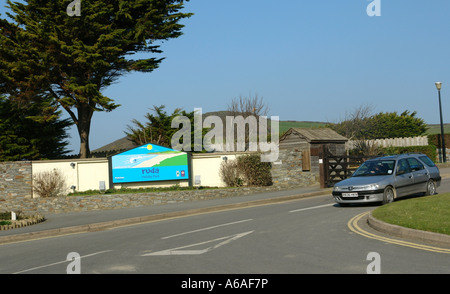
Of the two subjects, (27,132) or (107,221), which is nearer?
(107,221)

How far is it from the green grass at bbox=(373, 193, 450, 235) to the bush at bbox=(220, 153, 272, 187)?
11602 millimetres

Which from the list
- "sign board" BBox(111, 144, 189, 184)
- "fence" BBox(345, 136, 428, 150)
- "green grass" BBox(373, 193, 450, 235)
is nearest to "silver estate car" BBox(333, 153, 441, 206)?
"green grass" BBox(373, 193, 450, 235)

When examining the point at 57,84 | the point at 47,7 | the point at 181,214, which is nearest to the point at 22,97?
the point at 57,84

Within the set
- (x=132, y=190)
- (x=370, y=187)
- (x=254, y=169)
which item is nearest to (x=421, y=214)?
(x=370, y=187)

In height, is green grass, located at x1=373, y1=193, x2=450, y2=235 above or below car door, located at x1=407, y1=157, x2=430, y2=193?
below

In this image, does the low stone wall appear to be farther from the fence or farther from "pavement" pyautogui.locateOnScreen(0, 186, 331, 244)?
the fence

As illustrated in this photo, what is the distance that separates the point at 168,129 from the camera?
34.2 meters

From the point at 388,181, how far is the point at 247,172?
11044 millimetres

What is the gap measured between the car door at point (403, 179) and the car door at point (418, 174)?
0.71ft

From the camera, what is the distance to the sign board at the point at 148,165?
25.7 m

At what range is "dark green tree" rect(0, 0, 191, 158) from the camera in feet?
89.2

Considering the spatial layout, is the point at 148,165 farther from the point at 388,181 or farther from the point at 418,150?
the point at 418,150

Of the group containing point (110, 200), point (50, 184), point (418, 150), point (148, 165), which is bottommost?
point (110, 200)

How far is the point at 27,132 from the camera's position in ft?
99.8
